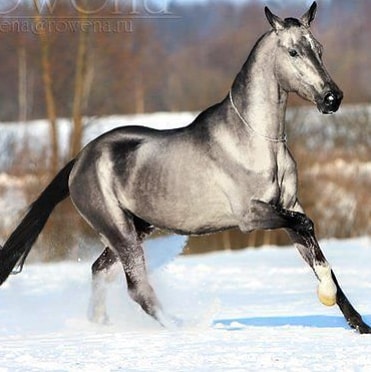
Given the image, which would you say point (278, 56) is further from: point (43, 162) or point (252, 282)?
point (43, 162)

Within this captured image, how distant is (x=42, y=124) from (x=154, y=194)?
16.3 m

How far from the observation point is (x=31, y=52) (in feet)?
79.8

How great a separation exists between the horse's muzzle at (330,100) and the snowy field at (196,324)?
1.24 metres

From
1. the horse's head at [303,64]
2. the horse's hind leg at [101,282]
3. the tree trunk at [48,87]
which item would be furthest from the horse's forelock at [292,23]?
the tree trunk at [48,87]

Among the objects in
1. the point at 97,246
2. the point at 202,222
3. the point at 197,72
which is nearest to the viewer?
the point at 202,222

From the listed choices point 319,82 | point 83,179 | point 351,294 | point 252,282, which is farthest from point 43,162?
point 319,82

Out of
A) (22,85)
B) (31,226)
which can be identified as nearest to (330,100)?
(31,226)

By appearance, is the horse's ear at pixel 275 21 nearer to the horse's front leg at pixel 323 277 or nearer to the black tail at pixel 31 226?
the horse's front leg at pixel 323 277

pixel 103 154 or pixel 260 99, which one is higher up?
pixel 260 99

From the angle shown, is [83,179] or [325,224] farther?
[325,224]

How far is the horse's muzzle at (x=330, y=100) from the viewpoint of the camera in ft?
21.5

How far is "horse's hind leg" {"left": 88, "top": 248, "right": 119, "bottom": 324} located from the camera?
7.82 meters

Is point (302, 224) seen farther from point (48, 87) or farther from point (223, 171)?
point (48, 87)

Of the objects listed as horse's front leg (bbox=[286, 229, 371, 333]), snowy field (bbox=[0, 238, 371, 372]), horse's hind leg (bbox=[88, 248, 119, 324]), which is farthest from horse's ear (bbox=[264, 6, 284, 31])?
horse's hind leg (bbox=[88, 248, 119, 324])
